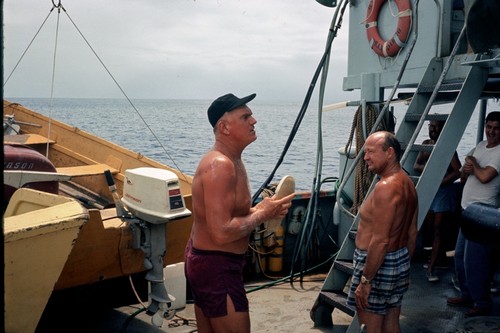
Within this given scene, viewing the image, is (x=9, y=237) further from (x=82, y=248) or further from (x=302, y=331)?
(x=302, y=331)

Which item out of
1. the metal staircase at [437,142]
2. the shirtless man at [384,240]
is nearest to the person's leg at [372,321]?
the shirtless man at [384,240]

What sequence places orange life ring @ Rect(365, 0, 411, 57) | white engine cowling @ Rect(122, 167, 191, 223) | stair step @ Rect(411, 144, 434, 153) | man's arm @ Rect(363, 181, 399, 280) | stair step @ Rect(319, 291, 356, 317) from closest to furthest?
man's arm @ Rect(363, 181, 399, 280) → white engine cowling @ Rect(122, 167, 191, 223) → stair step @ Rect(319, 291, 356, 317) → stair step @ Rect(411, 144, 434, 153) → orange life ring @ Rect(365, 0, 411, 57)

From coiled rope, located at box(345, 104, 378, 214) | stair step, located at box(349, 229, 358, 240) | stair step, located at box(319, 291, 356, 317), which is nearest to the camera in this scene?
stair step, located at box(319, 291, 356, 317)

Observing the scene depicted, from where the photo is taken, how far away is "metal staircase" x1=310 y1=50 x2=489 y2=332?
4.35m

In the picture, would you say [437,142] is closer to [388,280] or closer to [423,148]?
[423,148]

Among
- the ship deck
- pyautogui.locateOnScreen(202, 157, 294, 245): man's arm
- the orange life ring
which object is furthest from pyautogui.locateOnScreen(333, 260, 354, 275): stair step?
the orange life ring

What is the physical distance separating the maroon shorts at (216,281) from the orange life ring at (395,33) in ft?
12.5

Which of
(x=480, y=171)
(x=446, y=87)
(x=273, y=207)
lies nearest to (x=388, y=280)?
(x=273, y=207)

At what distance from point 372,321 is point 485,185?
6.32 feet

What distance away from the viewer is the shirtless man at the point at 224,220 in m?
2.79

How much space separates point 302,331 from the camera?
4684 millimetres

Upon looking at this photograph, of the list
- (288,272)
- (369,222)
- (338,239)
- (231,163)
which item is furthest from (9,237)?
(338,239)

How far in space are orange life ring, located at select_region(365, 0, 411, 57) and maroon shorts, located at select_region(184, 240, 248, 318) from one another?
12.5ft

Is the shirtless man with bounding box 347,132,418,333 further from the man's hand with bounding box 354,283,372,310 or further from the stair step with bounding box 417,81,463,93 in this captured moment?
the stair step with bounding box 417,81,463,93
